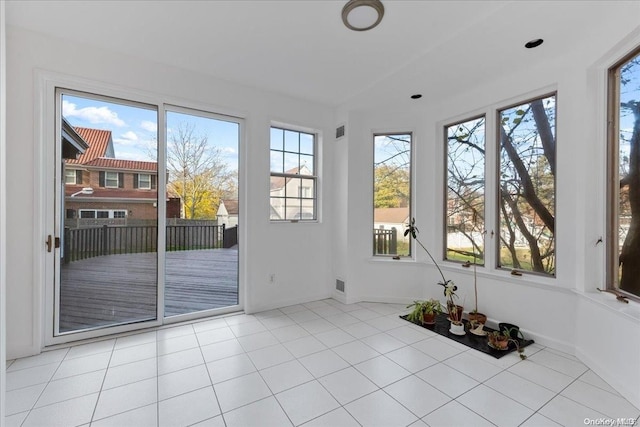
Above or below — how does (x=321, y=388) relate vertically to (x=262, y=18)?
below

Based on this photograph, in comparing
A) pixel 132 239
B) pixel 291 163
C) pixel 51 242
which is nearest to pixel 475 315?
pixel 291 163

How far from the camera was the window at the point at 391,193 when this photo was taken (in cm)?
393

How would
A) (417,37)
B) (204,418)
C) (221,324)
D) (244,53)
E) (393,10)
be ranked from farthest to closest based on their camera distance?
(221,324), (244,53), (417,37), (393,10), (204,418)

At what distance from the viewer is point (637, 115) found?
2023 mm

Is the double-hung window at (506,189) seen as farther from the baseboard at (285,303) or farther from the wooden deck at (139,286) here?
the wooden deck at (139,286)

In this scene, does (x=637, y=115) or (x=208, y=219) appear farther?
(x=208, y=219)

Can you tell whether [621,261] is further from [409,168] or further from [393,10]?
[393,10]

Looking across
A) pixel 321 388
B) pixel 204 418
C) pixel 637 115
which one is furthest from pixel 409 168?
pixel 204 418

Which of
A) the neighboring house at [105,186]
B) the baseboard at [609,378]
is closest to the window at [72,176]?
the neighboring house at [105,186]

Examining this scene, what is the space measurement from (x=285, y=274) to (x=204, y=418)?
6.82ft

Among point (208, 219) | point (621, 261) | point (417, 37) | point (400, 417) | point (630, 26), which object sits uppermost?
point (417, 37)

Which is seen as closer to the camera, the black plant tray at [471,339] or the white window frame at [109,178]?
the black plant tray at [471,339]

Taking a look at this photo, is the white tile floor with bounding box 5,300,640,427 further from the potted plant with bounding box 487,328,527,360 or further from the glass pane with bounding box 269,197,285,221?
the glass pane with bounding box 269,197,285,221

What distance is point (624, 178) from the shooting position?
2129 millimetres
